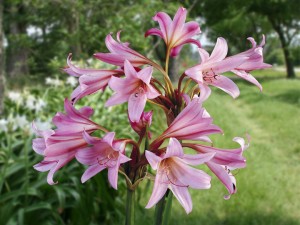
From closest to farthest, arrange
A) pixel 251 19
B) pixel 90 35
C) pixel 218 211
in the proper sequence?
pixel 218 211 < pixel 90 35 < pixel 251 19

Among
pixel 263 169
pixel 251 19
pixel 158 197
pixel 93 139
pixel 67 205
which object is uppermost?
pixel 93 139

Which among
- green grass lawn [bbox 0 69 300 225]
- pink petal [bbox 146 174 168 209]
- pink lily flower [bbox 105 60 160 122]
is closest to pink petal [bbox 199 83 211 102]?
pink lily flower [bbox 105 60 160 122]

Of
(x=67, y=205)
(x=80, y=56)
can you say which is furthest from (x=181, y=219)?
(x=80, y=56)

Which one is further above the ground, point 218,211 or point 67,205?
point 67,205

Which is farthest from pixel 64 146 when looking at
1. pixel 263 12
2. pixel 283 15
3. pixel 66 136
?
pixel 263 12

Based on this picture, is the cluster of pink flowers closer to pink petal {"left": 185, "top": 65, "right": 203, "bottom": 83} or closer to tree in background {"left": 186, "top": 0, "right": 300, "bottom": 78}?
pink petal {"left": 185, "top": 65, "right": 203, "bottom": 83}

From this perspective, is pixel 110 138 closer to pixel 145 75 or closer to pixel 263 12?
pixel 145 75

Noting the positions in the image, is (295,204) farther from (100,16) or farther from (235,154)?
(100,16)
